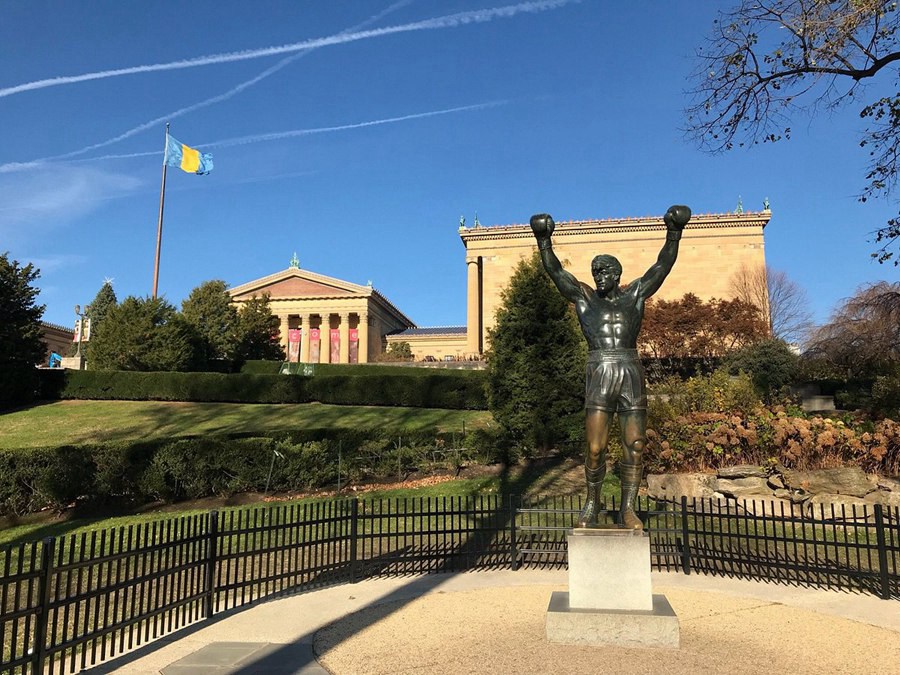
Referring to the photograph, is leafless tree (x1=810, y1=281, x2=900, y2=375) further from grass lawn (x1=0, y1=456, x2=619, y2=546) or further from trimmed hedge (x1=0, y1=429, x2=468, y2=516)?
trimmed hedge (x1=0, y1=429, x2=468, y2=516)

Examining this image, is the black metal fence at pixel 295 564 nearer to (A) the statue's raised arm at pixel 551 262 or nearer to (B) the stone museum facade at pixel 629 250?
(A) the statue's raised arm at pixel 551 262

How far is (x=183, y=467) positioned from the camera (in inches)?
516

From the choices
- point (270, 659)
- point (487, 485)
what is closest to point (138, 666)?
point (270, 659)

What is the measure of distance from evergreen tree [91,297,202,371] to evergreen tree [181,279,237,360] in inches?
408

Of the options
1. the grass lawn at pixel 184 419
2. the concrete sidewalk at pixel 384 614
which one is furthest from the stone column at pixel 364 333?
the concrete sidewalk at pixel 384 614

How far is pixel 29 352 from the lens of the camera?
29.1 meters

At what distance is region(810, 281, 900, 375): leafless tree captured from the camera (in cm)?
1636

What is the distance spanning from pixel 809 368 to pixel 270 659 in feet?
90.1

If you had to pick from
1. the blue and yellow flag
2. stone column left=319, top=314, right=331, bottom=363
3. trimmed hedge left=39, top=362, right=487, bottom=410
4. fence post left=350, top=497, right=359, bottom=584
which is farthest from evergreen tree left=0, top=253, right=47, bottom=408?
stone column left=319, top=314, right=331, bottom=363

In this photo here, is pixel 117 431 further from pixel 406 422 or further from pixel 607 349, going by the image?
pixel 607 349

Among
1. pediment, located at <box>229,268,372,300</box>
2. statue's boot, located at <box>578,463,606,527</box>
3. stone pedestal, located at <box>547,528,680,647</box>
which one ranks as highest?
pediment, located at <box>229,268,372,300</box>

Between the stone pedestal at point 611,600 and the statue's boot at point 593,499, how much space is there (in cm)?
29

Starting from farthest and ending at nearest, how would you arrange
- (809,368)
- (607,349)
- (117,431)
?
(809,368) → (117,431) → (607,349)

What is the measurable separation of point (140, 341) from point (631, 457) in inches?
1338
